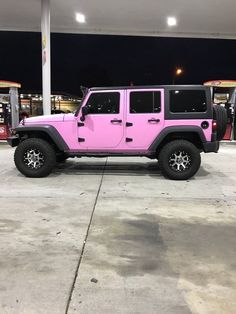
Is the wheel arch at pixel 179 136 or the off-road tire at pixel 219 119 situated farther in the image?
the off-road tire at pixel 219 119

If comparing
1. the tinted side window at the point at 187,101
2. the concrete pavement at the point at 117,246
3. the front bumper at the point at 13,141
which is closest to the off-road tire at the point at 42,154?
the front bumper at the point at 13,141

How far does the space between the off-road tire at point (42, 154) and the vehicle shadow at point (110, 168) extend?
2.00ft

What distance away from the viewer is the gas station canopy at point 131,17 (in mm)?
14906

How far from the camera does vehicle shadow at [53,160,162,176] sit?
30.8 ft

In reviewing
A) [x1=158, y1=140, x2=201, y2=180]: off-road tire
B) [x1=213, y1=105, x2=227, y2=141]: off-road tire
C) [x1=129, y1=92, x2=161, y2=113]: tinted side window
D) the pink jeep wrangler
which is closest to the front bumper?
the pink jeep wrangler

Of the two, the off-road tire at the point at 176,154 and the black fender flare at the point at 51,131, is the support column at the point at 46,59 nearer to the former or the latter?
the black fender flare at the point at 51,131

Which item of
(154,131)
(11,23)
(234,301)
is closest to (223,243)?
(234,301)

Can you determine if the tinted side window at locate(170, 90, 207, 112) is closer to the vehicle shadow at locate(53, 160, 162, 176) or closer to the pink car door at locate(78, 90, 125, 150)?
the pink car door at locate(78, 90, 125, 150)

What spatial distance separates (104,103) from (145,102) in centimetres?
89

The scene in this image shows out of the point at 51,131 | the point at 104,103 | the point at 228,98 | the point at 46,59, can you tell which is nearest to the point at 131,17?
the point at 46,59

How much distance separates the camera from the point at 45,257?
13.9 feet

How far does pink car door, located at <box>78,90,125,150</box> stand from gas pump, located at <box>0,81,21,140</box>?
884 cm

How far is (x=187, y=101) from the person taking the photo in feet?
28.3

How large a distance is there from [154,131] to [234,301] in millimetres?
5566
